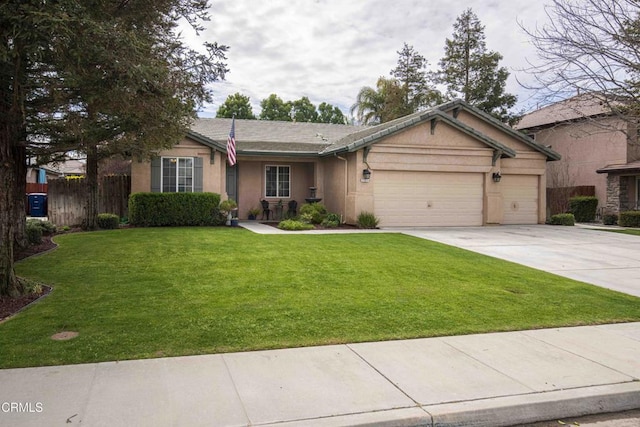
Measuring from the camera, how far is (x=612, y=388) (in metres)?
4.35

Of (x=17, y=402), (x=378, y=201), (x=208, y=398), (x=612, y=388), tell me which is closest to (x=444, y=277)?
(x=612, y=388)

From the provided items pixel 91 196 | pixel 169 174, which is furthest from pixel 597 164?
pixel 91 196

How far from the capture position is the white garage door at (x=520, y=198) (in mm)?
21188

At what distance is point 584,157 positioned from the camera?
90.6 ft

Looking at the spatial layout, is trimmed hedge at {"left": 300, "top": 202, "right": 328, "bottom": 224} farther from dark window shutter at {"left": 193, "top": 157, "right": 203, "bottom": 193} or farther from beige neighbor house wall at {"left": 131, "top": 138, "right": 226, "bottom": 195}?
dark window shutter at {"left": 193, "top": 157, "right": 203, "bottom": 193}

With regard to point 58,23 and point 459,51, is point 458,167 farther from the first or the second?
point 459,51

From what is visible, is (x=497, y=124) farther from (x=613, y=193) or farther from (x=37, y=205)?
(x=37, y=205)

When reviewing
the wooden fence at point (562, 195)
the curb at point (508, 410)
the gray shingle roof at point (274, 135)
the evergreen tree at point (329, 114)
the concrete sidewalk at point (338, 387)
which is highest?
the evergreen tree at point (329, 114)

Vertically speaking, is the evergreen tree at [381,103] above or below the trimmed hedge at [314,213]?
above

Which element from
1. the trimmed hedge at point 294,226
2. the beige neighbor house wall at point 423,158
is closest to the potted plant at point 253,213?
the trimmed hedge at point 294,226

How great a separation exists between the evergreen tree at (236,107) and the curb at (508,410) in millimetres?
45230

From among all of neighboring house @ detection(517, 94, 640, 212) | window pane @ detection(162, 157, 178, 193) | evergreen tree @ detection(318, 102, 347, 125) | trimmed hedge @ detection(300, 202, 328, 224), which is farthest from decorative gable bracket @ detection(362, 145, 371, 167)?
evergreen tree @ detection(318, 102, 347, 125)

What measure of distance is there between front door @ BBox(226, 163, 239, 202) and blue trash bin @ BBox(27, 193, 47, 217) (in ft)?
31.5

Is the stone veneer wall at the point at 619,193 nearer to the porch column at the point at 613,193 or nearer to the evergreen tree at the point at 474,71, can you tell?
the porch column at the point at 613,193
